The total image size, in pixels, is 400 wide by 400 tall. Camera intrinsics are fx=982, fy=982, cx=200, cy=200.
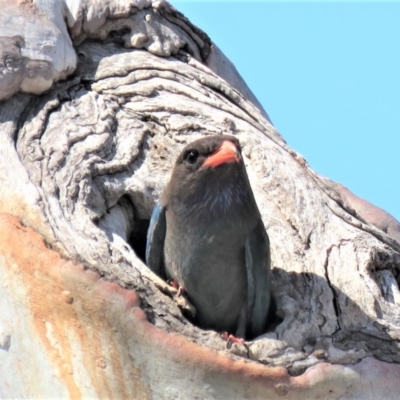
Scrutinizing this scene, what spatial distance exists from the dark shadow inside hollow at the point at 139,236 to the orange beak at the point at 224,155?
0.76m

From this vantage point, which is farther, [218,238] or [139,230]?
[139,230]

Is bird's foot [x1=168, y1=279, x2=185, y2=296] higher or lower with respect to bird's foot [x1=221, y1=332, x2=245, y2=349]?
higher

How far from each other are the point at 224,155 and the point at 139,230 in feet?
3.04

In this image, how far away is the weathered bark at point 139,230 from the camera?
12.4 feet

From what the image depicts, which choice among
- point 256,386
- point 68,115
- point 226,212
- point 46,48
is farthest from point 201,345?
point 46,48

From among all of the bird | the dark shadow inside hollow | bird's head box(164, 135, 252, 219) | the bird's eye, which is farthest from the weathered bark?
the bird's eye

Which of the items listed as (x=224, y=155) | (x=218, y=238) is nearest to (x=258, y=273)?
(x=218, y=238)

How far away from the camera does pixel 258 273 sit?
13.8ft

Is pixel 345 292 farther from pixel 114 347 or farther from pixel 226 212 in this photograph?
pixel 114 347

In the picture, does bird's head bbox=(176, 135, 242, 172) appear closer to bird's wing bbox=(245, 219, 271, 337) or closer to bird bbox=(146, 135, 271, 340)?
bird bbox=(146, 135, 271, 340)

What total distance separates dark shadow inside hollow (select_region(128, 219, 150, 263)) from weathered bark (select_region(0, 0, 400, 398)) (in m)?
0.01

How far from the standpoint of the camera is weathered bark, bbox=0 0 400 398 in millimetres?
3770

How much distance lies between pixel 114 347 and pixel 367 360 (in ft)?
3.44

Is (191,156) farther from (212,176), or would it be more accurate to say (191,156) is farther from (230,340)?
(230,340)
